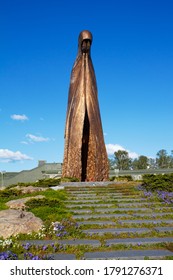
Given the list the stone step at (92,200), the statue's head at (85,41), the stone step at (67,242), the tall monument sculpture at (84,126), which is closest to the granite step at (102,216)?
the stone step at (92,200)

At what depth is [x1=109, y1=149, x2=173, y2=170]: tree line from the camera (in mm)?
59344

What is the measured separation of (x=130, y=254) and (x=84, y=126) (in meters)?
12.6

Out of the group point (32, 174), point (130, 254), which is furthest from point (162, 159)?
point (130, 254)

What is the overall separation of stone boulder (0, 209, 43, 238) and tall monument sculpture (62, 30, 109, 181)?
940 centimetres

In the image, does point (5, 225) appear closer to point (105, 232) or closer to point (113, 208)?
point (105, 232)

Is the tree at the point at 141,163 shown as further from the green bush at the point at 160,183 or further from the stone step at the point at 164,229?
the stone step at the point at 164,229

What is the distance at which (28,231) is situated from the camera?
5.78 m

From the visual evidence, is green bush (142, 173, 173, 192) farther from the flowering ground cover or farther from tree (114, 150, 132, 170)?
tree (114, 150, 132, 170)

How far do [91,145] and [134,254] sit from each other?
11830 millimetres

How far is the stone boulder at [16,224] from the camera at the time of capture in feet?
18.3

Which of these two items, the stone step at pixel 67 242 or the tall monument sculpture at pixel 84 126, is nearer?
the stone step at pixel 67 242

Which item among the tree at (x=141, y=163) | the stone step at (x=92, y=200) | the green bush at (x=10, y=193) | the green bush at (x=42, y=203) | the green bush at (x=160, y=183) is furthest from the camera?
the tree at (x=141, y=163)

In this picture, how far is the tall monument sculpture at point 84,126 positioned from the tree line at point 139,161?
41835mm
